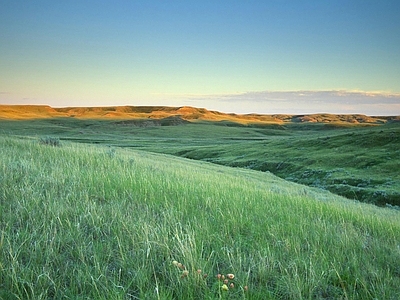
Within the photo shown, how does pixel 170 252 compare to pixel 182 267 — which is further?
pixel 170 252

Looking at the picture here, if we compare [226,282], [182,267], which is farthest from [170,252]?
[226,282]

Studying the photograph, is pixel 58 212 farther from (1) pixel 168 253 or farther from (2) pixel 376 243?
(2) pixel 376 243

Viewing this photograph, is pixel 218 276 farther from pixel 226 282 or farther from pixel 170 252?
pixel 170 252

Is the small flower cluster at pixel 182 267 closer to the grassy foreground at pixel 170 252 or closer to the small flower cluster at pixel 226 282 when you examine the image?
the grassy foreground at pixel 170 252

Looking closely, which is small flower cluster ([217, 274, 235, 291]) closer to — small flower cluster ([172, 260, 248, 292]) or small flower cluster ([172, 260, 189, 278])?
small flower cluster ([172, 260, 248, 292])

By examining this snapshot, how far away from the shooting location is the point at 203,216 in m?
5.08

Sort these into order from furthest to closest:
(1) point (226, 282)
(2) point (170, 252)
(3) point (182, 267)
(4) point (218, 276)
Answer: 1. (2) point (170, 252)
2. (3) point (182, 267)
3. (1) point (226, 282)
4. (4) point (218, 276)

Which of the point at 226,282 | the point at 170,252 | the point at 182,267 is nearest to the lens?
the point at 226,282

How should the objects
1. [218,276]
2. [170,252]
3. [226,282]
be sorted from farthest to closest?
[170,252]
[226,282]
[218,276]

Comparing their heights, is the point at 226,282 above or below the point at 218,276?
below

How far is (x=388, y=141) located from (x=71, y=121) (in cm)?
Answer: 13609

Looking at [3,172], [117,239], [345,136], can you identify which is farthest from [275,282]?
[345,136]

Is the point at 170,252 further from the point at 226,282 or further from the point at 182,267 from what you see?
the point at 226,282

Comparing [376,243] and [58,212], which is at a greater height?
[58,212]
